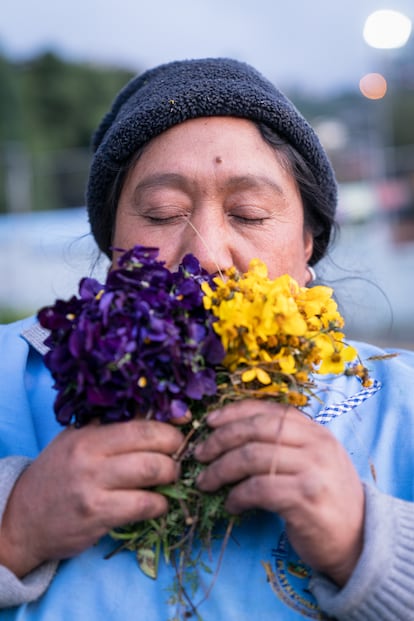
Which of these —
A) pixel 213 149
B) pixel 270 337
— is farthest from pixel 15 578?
pixel 213 149

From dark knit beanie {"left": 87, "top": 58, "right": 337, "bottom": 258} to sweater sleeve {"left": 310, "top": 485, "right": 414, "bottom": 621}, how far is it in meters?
1.16

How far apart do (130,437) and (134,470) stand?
7cm

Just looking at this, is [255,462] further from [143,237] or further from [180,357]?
[143,237]

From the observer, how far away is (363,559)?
145 centimetres

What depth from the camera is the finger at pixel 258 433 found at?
142cm

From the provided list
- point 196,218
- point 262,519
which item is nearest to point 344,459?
point 262,519

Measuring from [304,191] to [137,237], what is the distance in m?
0.59

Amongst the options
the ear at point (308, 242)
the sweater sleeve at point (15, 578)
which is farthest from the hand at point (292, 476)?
the ear at point (308, 242)

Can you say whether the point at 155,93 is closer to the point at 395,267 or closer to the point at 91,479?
the point at 91,479

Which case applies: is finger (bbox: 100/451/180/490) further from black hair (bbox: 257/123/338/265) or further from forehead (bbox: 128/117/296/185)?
black hair (bbox: 257/123/338/265)

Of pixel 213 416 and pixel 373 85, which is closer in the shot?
pixel 213 416

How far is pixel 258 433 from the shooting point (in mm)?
Result: 1417

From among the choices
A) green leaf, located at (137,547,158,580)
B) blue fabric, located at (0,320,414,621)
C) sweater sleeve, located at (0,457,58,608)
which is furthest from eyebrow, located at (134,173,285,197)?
green leaf, located at (137,547,158,580)

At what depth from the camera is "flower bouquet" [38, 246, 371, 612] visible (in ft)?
4.59
